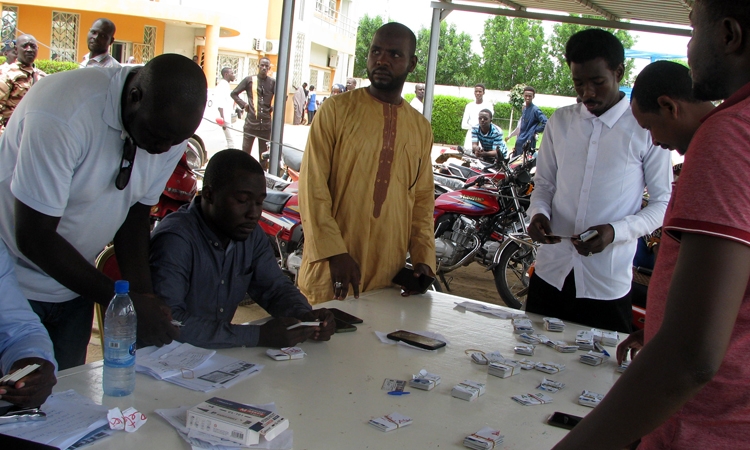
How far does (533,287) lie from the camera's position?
3141mm

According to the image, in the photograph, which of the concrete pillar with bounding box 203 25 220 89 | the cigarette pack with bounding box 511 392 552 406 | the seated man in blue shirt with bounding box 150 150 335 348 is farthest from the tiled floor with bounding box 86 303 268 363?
the concrete pillar with bounding box 203 25 220 89

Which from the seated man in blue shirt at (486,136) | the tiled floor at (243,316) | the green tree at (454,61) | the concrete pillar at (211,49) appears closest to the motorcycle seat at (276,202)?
the tiled floor at (243,316)

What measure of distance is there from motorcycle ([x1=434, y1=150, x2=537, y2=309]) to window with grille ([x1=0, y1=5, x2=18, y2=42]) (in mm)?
18123

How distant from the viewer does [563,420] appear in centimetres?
185

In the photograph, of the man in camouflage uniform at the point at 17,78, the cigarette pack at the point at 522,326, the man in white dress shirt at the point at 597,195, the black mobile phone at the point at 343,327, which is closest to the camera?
the black mobile phone at the point at 343,327

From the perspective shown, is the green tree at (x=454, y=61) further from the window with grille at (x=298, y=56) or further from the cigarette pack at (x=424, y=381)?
the cigarette pack at (x=424, y=381)

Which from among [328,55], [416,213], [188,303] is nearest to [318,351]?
[188,303]

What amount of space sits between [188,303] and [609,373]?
1.50 metres

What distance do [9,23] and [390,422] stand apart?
21818mm

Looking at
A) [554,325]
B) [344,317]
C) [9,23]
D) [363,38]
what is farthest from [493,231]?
[363,38]

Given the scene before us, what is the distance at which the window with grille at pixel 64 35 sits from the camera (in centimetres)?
2028

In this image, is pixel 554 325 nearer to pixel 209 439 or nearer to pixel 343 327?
pixel 343 327

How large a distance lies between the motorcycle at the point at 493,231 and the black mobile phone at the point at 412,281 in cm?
281

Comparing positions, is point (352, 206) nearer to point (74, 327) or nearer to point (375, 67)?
point (375, 67)
